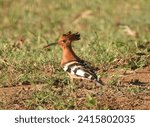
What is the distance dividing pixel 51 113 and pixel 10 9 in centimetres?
755

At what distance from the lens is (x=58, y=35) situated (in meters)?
12.0

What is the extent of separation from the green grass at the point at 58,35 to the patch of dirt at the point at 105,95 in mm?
92

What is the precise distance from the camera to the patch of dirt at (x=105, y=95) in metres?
7.24

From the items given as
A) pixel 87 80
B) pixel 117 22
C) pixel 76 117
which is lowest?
pixel 76 117

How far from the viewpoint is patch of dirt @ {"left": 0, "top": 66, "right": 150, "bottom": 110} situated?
23.8 feet

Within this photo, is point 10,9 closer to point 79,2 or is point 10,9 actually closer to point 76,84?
point 79,2

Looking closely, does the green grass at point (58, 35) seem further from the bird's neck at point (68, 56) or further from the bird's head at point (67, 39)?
the bird's head at point (67, 39)

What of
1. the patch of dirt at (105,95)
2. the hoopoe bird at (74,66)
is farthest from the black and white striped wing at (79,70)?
the patch of dirt at (105,95)

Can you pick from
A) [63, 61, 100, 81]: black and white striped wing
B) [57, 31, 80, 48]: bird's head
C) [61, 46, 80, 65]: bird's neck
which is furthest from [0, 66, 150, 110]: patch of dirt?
[57, 31, 80, 48]: bird's head

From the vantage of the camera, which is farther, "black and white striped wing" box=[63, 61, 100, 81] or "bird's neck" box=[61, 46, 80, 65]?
"bird's neck" box=[61, 46, 80, 65]

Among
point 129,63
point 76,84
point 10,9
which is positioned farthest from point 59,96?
point 10,9

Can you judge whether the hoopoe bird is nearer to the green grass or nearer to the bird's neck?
the bird's neck

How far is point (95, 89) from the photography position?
7.66 metres

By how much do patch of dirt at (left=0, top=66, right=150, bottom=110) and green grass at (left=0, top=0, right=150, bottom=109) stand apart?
0.09 m
